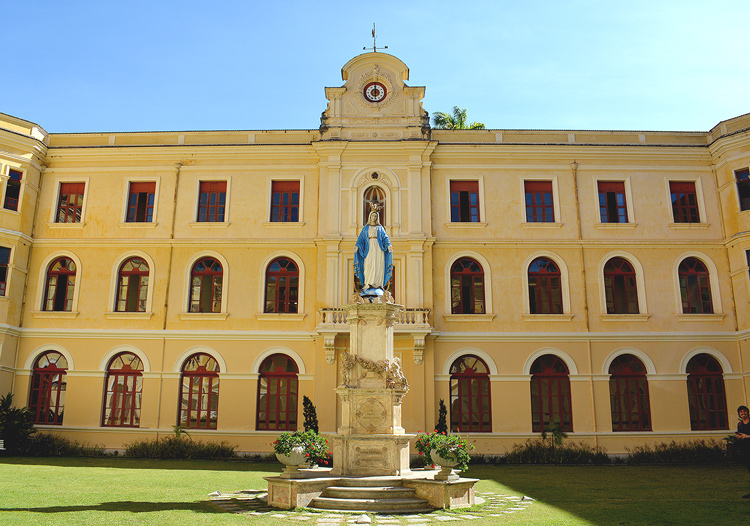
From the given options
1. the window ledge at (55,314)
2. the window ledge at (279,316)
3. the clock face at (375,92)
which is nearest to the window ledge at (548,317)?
the window ledge at (279,316)

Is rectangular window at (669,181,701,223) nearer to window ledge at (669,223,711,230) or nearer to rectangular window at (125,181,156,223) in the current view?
window ledge at (669,223,711,230)

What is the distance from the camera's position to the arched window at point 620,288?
22.8m

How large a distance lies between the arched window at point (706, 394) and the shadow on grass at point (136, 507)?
17680 millimetres

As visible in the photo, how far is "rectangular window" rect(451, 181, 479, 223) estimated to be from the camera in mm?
23578

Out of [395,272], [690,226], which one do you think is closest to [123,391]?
[395,272]

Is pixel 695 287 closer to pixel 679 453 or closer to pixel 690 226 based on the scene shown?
pixel 690 226

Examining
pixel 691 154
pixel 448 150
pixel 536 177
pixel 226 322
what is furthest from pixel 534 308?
pixel 226 322

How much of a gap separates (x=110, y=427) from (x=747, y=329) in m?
22.3

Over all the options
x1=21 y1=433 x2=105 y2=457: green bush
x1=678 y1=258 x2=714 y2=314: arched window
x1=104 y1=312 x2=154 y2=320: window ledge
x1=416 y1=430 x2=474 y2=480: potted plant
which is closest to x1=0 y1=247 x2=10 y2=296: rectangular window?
x1=104 y1=312 x2=154 y2=320: window ledge

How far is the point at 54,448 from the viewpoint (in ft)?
Result: 69.5

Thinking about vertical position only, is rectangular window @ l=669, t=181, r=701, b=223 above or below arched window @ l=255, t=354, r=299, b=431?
above

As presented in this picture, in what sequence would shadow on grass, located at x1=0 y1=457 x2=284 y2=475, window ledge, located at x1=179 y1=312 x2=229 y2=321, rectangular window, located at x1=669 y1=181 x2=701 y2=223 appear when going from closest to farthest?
shadow on grass, located at x1=0 y1=457 x2=284 y2=475, window ledge, located at x1=179 y1=312 x2=229 y2=321, rectangular window, located at x1=669 y1=181 x2=701 y2=223

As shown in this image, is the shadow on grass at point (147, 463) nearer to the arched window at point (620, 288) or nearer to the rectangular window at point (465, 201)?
the rectangular window at point (465, 201)

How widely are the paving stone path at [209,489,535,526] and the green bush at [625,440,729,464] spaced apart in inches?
427
